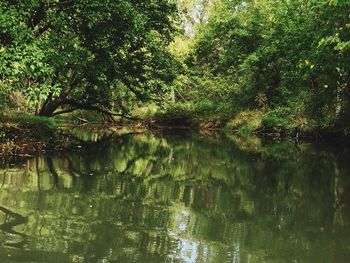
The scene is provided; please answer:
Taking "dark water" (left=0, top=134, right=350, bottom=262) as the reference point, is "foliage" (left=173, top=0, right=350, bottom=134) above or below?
above

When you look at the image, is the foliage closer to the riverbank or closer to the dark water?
the riverbank

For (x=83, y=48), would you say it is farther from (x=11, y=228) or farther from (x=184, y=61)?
(x=184, y=61)

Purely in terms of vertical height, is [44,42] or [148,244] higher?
[44,42]

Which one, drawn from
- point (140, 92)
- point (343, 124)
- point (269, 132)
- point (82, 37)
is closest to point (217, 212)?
point (82, 37)

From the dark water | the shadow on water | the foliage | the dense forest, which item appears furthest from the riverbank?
the shadow on water

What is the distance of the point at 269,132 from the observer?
31938mm

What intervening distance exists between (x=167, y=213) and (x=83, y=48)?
1071 cm

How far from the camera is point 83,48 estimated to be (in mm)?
16609

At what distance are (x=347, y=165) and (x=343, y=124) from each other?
11.0 metres

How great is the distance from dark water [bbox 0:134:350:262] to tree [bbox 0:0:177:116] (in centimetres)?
259

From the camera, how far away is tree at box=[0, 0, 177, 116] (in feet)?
38.4

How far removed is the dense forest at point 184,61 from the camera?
43.3 ft

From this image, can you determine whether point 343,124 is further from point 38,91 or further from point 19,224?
point 19,224

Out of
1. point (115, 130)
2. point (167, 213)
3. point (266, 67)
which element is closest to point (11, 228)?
point (167, 213)
